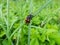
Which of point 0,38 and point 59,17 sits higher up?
point 59,17

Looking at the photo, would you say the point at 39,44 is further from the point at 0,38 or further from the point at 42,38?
the point at 0,38

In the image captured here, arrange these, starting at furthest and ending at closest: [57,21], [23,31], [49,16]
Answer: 1. [57,21]
2. [49,16]
3. [23,31]

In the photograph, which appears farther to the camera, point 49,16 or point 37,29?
point 49,16

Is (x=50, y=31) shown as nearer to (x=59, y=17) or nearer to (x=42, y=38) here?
(x=42, y=38)

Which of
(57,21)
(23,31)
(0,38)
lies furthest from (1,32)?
(57,21)

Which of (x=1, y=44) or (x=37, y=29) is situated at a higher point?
(x=37, y=29)

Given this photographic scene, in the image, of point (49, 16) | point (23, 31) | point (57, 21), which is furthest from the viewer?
point (57, 21)

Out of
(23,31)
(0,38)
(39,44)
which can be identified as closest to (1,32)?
(0,38)

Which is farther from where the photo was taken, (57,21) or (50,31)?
(57,21)

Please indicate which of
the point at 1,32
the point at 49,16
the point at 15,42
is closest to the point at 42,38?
the point at 15,42
